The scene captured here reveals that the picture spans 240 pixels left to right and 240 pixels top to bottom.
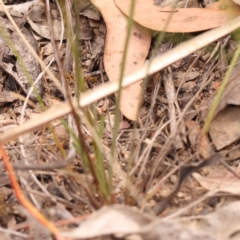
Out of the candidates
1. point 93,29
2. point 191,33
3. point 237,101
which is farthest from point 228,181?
point 93,29

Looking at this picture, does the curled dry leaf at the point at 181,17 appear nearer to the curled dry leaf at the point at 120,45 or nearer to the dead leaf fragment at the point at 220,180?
the curled dry leaf at the point at 120,45

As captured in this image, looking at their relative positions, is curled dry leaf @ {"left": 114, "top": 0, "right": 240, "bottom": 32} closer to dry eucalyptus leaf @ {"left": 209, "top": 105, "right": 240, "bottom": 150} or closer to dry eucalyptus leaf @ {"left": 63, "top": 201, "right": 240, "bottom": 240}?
dry eucalyptus leaf @ {"left": 209, "top": 105, "right": 240, "bottom": 150}

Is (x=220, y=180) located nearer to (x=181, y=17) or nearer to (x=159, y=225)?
(x=159, y=225)

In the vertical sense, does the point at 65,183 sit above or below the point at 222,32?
below

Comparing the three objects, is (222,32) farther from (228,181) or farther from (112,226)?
(112,226)

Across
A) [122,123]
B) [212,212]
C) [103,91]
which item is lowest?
[212,212]

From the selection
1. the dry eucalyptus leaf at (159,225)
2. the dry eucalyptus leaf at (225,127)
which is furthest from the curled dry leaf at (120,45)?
the dry eucalyptus leaf at (159,225)

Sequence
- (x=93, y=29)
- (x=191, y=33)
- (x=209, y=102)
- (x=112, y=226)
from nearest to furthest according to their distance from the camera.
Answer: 1. (x=112, y=226)
2. (x=209, y=102)
3. (x=191, y=33)
4. (x=93, y=29)
